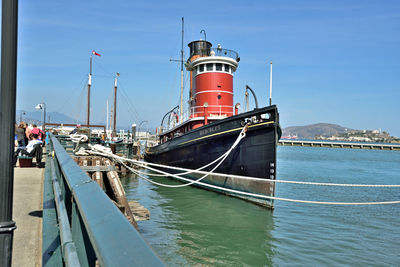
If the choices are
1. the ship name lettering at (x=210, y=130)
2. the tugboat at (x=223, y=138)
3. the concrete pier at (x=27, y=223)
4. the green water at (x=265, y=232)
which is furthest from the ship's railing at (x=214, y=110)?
the concrete pier at (x=27, y=223)

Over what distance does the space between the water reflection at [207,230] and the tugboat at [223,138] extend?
0.76 meters

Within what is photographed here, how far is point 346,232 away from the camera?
863cm

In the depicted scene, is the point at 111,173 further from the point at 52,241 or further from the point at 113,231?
the point at 113,231

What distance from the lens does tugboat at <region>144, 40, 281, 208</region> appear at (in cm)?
1063

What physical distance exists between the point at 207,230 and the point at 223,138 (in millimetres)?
4444

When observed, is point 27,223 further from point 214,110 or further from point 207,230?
point 214,110

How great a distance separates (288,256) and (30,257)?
5.34 m

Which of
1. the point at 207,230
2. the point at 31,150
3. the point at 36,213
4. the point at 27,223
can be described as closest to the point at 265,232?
the point at 207,230

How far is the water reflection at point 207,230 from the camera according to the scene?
257 inches

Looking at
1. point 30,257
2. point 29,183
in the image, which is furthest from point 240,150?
point 30,257

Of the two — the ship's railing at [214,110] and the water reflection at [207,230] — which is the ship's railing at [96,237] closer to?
the water reflection at [207,230]

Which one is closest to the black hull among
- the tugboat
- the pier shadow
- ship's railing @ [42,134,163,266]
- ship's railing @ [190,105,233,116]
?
the tugboat

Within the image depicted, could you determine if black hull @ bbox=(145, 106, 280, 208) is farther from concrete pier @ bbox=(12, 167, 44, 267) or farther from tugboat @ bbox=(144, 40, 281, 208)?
concrete pier @ bbox=(12, 167, 44, 267)

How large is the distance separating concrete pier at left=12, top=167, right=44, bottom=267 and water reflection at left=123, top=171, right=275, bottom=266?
274 cm
